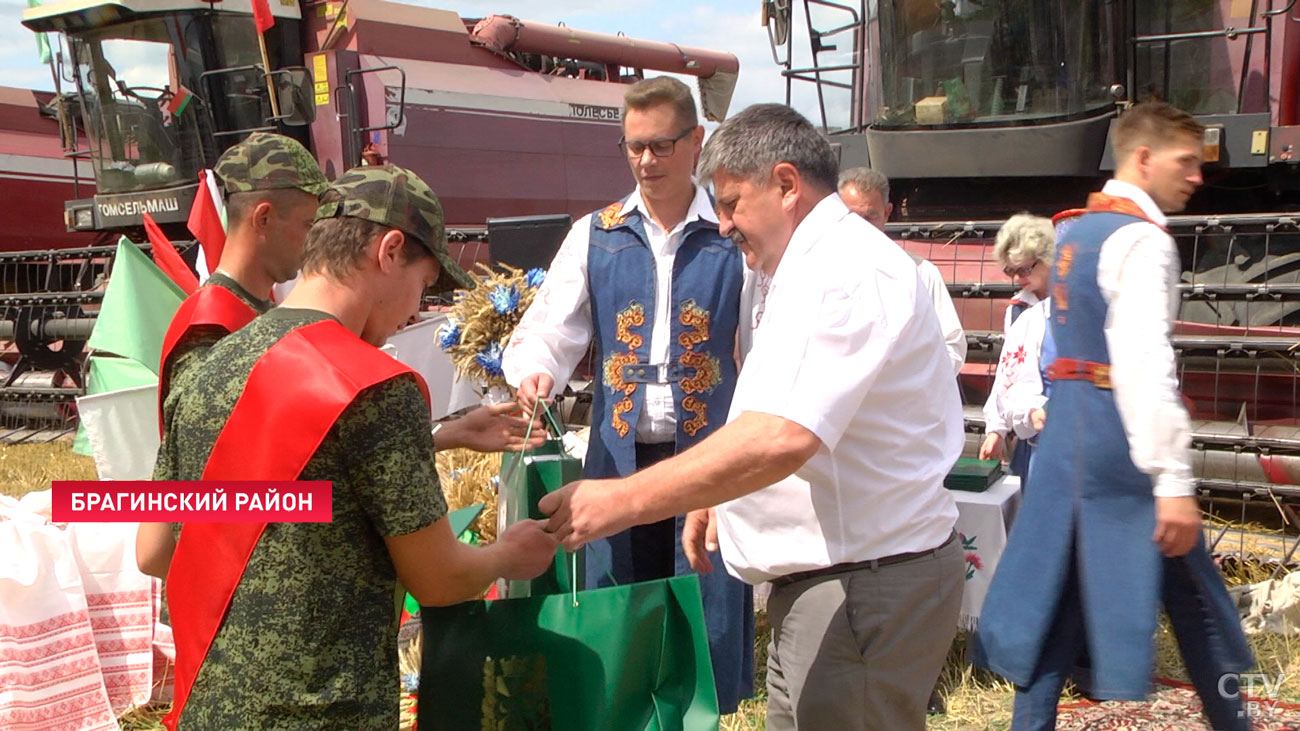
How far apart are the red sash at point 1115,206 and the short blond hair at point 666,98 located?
3.63 feet

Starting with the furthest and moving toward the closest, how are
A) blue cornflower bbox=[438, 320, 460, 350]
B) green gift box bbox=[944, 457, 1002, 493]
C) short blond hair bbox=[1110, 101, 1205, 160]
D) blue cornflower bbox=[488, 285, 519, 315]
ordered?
green gift box bbox=[944, 457, 1002, 493]
blue cornflower bbox=[438, 320, 460, 350]
blue cornflower bbox=[488, 285, 519, 315]
short blond hair bbox=[1110, 101, 1205, 160]

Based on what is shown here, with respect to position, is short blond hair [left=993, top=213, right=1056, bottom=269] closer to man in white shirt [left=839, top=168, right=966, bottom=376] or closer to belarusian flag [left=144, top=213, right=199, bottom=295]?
man in white shirt [left=839, top=168, right=966, bottom=376]

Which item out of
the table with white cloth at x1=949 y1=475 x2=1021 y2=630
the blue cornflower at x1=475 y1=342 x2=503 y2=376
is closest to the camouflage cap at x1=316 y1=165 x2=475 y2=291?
the blue cornflower at x1=475 y1=342 x2=503 y2=376

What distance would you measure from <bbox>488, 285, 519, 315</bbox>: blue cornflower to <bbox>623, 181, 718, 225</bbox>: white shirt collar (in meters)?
0.59

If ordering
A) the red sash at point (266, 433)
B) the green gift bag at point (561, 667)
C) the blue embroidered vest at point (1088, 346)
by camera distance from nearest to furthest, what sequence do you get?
the red sash at point (266, 433) → the green gift bag at point (561, 667) → the blue embroidered vest at point (1088, 346)

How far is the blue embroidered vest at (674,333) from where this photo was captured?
10.6 feet

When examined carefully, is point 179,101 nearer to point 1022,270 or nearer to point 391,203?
point 1022,270

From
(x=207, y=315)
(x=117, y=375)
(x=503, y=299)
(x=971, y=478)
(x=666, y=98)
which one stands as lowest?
(x=971, y=478)

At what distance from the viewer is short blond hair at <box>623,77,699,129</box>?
3.23m

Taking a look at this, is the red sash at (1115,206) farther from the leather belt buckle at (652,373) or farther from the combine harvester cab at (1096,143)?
the combine harvester cab at (1096,143)

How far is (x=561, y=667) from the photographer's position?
1.93 m

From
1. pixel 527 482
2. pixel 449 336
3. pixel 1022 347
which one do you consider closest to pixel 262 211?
pixel 527 482
